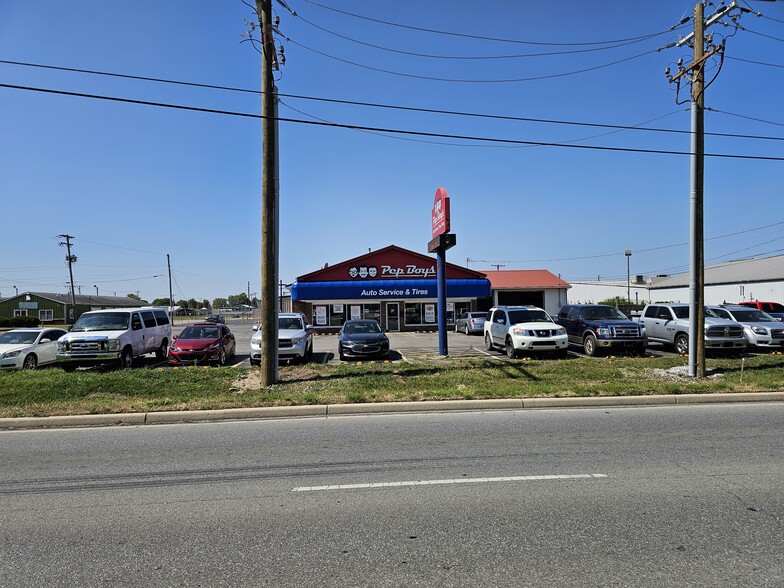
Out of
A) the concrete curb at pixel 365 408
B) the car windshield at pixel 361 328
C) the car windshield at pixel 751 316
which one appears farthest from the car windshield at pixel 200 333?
the car windshield at pixel 751 316

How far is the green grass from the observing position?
881cm

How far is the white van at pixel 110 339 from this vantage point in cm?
1438

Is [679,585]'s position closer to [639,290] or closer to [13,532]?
[13,532]

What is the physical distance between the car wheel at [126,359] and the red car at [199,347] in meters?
1.20

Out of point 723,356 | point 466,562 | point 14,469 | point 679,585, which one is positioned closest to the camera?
point 679,585

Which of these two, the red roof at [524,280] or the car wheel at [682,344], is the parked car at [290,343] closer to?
the car wheel at [682,344]

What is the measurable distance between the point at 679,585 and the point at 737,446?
12.9 feet

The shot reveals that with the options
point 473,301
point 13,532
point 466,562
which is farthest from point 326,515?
point 473,301

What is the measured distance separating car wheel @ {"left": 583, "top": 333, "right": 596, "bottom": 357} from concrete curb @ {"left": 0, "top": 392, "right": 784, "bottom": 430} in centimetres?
630

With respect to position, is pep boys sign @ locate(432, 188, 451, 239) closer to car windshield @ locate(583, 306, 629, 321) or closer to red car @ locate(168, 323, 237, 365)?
car windshield @ locate(583, 306, 629, 321)

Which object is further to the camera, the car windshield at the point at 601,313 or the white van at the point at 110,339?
the car windshield at the point at 601,313

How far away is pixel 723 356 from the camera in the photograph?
1495 centimetres

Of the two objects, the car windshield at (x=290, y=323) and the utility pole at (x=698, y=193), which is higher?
the utility pole at (x=698, y=193)

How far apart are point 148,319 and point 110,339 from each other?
275cm
